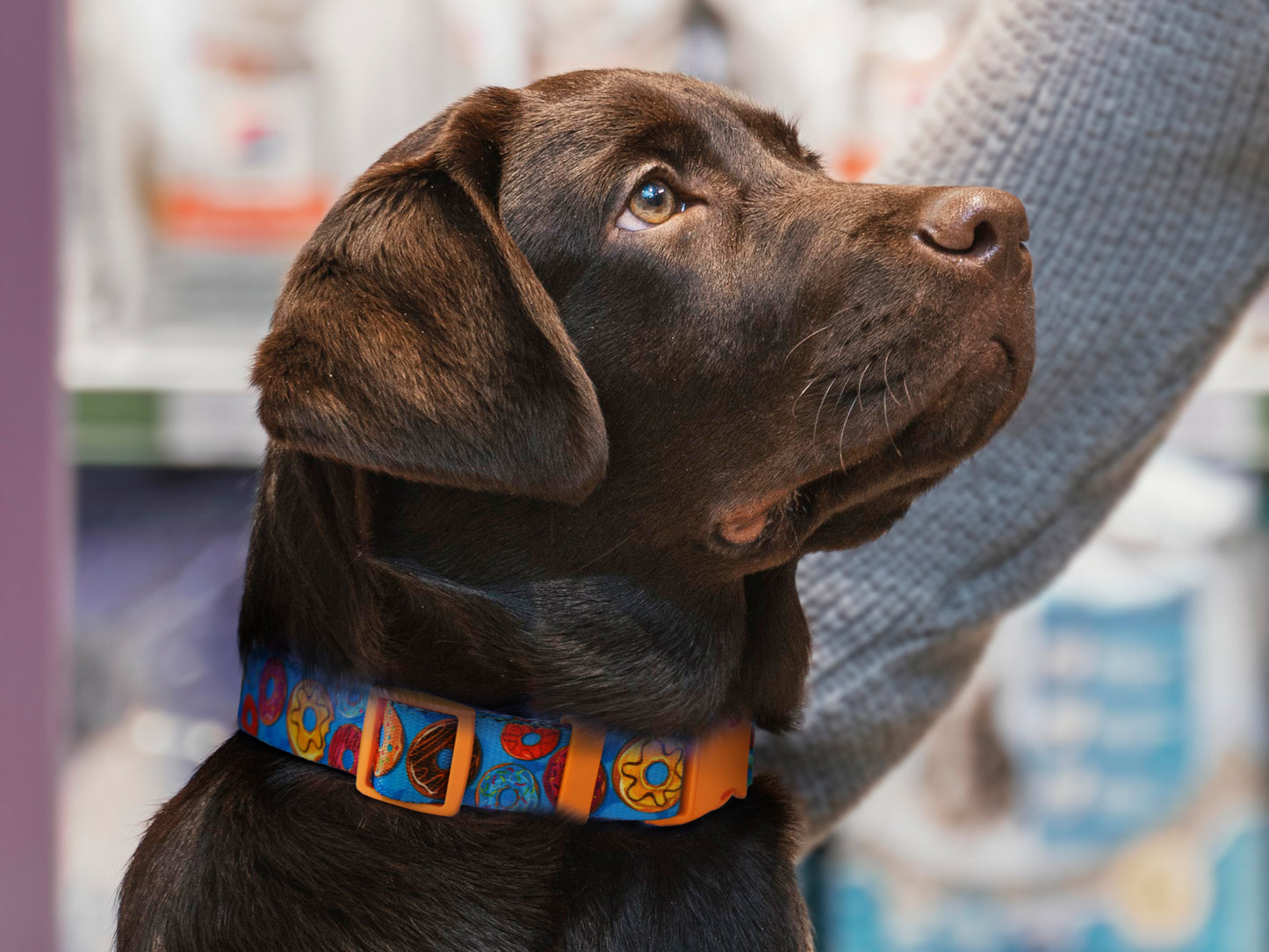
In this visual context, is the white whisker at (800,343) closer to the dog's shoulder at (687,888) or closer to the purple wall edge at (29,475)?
the dog's shoulder at (687,888)

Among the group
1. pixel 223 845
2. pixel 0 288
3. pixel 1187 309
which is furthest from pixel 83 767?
pixel 1187 309

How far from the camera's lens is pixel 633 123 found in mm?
966

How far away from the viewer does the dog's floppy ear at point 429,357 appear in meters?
0.83

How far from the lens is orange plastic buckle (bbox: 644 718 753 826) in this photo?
95 centimetres

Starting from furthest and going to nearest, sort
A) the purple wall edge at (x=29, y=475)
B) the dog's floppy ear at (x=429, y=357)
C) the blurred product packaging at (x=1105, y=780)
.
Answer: the blurred product packaging at (x=1105, y=780)
the purple wall edge at (x=29, y=475)
the dog's floppy ear at (x=429, y=357)

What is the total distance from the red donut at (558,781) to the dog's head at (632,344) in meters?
0.11

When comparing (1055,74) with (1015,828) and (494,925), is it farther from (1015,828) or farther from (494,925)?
(1015,828)

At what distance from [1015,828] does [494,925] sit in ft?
5.31

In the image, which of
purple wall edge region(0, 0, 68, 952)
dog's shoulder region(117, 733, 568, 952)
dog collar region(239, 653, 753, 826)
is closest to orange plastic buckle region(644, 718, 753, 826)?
dog collar region(239, 653, 753, 826)

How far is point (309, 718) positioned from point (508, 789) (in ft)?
0.47

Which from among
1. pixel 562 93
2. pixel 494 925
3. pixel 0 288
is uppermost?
pixel 562 93

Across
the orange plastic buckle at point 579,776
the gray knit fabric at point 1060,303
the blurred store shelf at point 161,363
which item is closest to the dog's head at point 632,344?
the orange plastic buckle at point 579,776

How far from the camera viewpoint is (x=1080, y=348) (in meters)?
1.25

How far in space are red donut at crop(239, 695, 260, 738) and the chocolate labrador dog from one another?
1 cm
